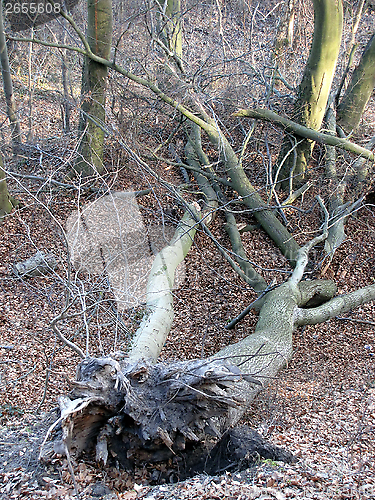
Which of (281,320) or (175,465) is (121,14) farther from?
(175,465)

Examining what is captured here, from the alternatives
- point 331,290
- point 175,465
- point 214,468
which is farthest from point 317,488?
point 331,290

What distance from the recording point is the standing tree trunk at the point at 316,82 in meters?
7.03

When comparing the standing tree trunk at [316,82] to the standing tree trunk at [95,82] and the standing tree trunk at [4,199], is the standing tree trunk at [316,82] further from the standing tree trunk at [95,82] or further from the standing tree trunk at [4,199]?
the standing tree trunk at [4,199]

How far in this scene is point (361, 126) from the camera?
9.49m

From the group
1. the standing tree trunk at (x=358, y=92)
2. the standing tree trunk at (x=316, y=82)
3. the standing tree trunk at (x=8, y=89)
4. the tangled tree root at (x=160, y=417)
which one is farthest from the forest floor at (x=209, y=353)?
the standing tree trunk at (x=358, y=92)

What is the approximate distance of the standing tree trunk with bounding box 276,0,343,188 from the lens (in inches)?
277

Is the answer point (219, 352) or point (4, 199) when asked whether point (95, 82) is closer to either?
point (4, 199)

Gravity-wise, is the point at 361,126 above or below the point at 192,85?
below

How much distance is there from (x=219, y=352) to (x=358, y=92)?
22.9 feet

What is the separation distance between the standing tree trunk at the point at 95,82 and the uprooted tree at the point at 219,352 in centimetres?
17

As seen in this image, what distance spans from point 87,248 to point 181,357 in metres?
2.73

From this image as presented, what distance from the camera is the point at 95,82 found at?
7754 mm

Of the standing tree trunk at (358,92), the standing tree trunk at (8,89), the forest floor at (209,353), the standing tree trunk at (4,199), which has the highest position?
the standing tree trunk at (8,89)

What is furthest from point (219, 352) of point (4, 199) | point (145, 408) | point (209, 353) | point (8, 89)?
point (8, 89)
